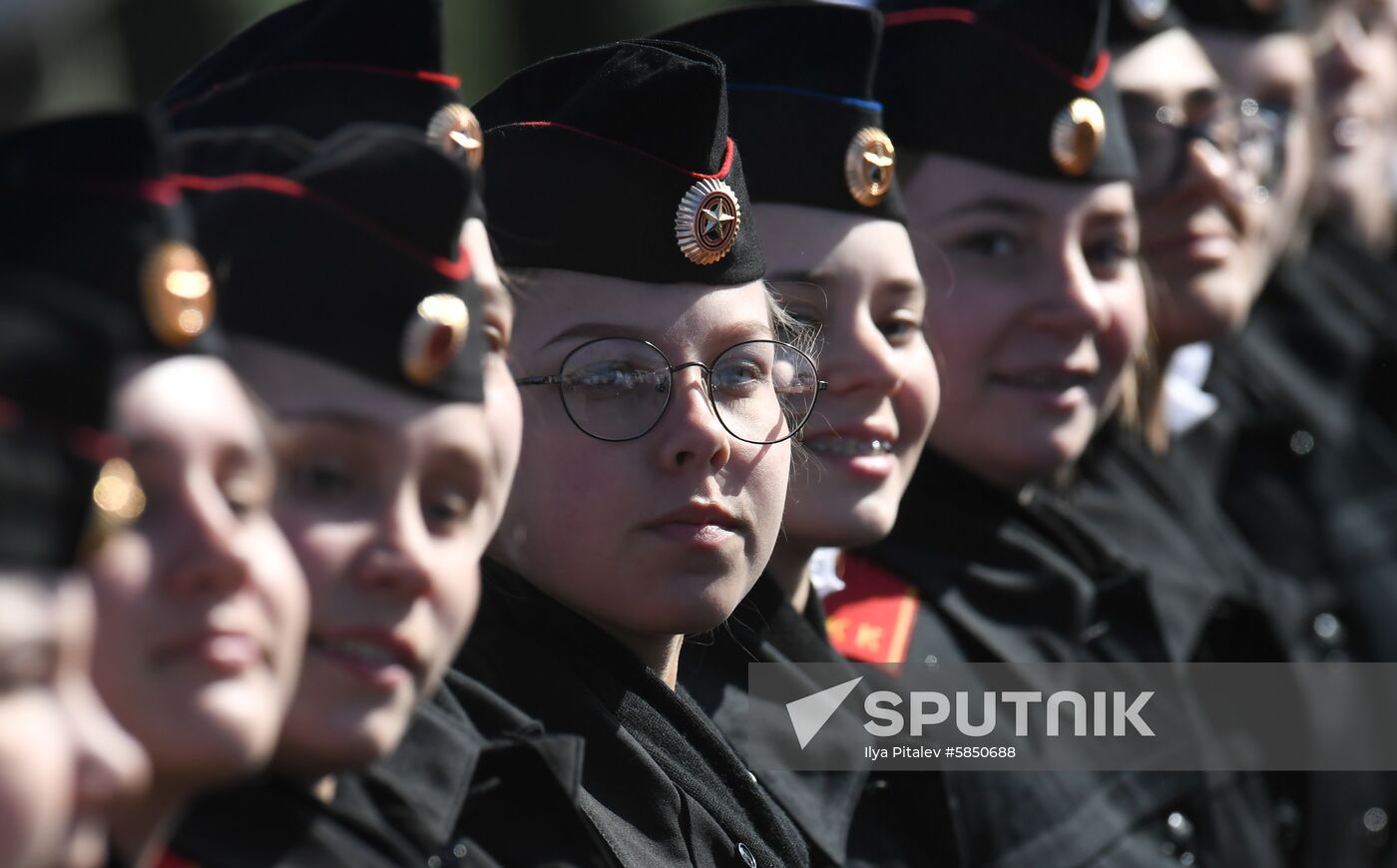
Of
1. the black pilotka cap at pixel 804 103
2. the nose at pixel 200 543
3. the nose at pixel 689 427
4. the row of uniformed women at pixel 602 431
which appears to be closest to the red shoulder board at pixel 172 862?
the row of uniformed women at pixel 602 431

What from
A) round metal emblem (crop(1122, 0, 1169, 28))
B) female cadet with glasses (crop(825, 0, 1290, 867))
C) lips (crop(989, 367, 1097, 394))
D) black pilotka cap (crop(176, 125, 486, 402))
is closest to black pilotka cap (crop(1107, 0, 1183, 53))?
round metal emblem (crop(1122, 0, 1169, 28))

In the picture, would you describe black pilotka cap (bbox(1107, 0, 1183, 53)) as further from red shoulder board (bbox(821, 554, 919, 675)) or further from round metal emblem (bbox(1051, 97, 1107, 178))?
red shoulder board (bbox(821, 554, 919, 675))

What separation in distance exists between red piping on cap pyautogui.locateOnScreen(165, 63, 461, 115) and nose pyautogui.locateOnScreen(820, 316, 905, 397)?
46.2 inches

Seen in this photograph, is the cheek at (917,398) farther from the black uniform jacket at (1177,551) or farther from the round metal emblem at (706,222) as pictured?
the black uniform jacket at (1177,551)

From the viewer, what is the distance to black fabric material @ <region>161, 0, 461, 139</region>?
2465 mm

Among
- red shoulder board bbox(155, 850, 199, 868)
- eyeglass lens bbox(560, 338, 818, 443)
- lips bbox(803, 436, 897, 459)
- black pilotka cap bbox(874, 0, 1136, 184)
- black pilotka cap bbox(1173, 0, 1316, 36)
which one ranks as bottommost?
black pilotka cap bbox(1173, 0, 1316, 36)

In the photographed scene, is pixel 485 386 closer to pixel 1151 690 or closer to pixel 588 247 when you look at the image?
pixel 588 247

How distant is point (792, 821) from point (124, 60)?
25.1 ft

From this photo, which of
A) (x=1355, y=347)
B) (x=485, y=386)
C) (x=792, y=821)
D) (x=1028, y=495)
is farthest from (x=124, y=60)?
(x=485, y=386)

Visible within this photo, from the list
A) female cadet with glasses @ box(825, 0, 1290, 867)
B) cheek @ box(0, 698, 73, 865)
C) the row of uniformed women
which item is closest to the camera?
cheek @ box(0, 698, 73, 865)

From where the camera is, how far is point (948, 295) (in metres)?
4.20

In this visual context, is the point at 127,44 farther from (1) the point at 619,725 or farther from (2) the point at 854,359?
(1) the point at 619,725

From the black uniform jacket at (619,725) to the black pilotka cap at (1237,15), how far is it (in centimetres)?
→ 357

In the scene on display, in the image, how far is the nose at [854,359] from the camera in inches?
142
